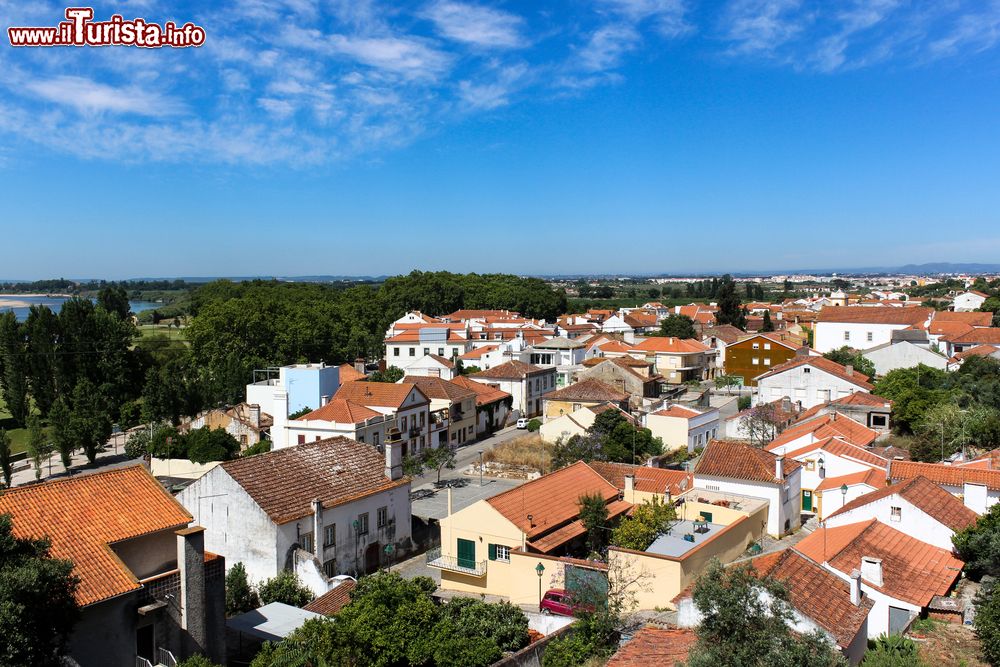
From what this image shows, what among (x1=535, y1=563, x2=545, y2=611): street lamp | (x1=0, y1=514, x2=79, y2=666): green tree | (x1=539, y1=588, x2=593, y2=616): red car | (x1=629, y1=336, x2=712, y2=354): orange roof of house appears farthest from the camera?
(x1=629, y1=336, x2=712, y2=354): orange roof of house

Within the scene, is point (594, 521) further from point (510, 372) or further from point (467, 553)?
point (510, 372)

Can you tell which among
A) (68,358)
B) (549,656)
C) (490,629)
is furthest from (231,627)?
(68,358)

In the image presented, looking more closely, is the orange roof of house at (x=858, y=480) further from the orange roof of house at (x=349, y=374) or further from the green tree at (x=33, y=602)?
the orange roof of house at (x=349, y=374)

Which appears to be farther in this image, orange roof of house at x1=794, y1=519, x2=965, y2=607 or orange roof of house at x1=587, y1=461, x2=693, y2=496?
orange roof of house at x1=587, y1=461, x2=693, y2=496

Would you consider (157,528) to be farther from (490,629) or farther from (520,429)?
(520,429)

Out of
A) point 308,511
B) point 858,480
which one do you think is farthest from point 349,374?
point 858,480

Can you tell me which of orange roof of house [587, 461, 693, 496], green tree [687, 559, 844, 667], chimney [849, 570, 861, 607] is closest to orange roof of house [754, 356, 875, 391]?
orange roof of house [587, 461, 693, 496]

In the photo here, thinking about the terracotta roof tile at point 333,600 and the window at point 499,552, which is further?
the window at point 499,552

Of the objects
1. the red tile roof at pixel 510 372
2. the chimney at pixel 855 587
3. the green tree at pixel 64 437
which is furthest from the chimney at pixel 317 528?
the red tile roof at pixel 510 372

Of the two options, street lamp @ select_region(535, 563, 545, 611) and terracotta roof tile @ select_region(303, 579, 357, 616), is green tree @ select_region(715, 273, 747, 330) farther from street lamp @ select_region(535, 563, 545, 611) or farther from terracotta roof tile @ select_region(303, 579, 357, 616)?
terracotta roof tile @ select_region(303, 579, 357, 616)
